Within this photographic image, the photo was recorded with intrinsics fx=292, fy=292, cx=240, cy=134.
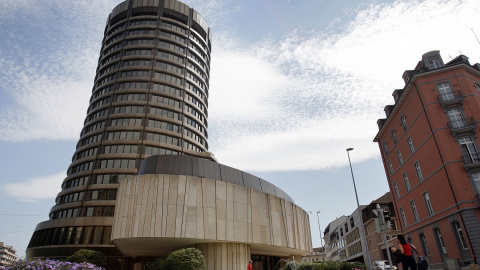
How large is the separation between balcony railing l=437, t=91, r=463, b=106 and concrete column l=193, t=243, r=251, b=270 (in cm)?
2285

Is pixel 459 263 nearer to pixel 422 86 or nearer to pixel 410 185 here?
pixel 410 185

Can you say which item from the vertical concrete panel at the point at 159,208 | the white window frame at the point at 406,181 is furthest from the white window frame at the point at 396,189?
the vertical concrete panel at the point at 159,208

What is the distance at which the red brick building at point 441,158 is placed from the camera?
23.9 meters

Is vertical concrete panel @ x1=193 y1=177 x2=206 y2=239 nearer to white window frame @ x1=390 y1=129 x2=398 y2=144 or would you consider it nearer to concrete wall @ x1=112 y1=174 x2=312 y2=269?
concrete wall @ x1=112 y1=174 x2=312 y2=269

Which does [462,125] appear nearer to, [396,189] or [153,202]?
[396,189]

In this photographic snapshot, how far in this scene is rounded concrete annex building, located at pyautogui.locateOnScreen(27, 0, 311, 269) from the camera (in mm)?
23391

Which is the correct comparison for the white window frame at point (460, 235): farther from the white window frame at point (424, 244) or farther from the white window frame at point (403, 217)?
the white window frame at point (403, 217)

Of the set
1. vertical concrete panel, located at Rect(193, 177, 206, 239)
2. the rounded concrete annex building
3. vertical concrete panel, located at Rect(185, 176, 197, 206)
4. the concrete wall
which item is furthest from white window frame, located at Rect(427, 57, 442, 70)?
vertical concrete panel, located at Rect(185, 176, 197, 206)

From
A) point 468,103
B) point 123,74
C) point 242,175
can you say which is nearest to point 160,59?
point 123,74

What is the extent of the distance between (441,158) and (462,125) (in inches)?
149

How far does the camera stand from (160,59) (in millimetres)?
58531

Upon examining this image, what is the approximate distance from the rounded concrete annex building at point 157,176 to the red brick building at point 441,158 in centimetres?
1247

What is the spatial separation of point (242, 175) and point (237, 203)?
505 centimetres

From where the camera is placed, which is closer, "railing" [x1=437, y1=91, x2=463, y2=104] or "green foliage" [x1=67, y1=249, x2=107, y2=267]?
"railing" [x1=437, y1=91, x2=463, y2=104]
